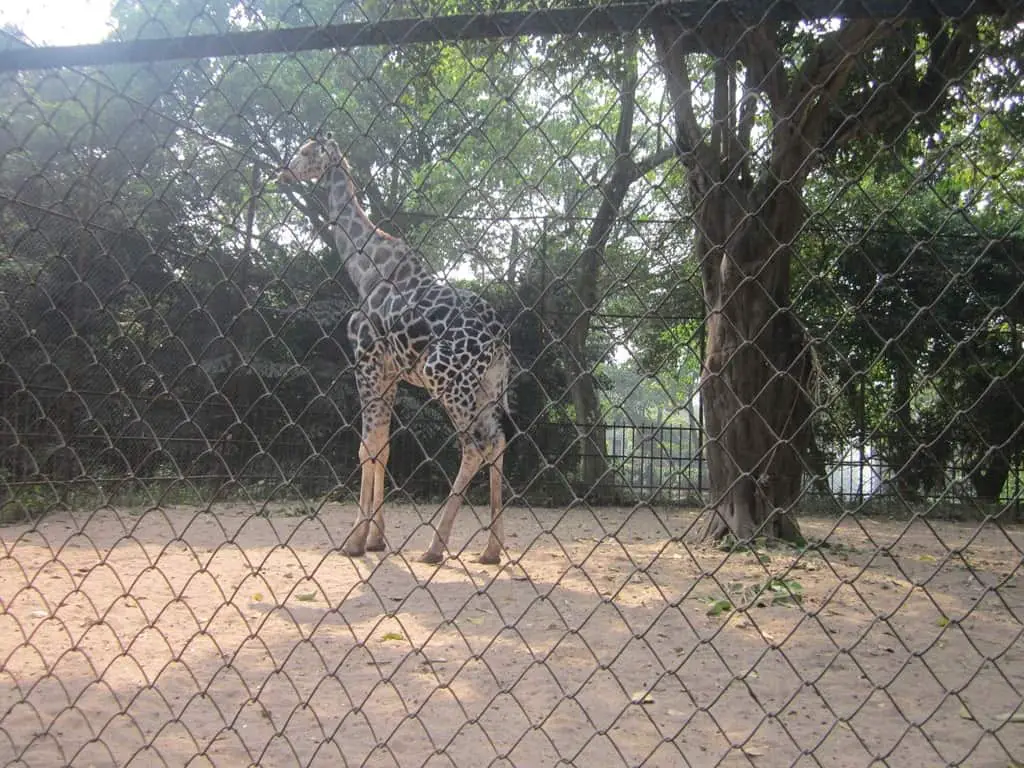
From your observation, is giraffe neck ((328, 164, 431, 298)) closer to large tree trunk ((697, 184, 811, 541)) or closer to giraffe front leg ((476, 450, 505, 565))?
giraffe front leg ((476, 450, 505, 565))

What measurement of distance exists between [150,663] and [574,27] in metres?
3.04

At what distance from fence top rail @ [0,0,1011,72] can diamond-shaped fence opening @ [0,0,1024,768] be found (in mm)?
10

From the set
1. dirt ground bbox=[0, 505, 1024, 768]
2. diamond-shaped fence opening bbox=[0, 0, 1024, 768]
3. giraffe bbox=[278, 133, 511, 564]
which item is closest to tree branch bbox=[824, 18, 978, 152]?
diamond-shaped fence opening bbox=[0, 0, 1024, 768]

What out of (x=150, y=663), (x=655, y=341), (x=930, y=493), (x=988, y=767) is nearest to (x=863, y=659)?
(x=988, y=767)

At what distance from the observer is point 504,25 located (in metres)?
2.22

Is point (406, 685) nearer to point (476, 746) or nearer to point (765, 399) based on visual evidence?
point (476, 746)

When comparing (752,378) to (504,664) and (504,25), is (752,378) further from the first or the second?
(504,25)

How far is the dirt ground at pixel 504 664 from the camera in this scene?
8.56 feet

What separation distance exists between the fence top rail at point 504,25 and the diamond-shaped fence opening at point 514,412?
0.4 inches

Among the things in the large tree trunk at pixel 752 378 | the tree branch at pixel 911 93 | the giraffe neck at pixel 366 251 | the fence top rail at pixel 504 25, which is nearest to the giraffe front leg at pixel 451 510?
the giraffe neck at pixel 366 251

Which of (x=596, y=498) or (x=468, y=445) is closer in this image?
(x=468, y=445)

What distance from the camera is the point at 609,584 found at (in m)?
5.41

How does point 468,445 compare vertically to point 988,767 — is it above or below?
above

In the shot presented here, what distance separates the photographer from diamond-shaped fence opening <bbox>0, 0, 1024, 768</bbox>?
2346 millimetres
